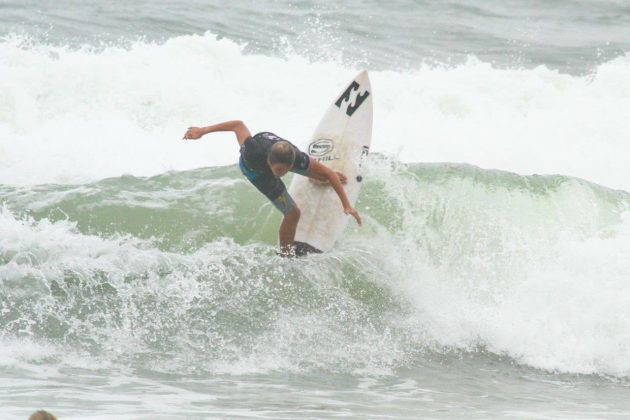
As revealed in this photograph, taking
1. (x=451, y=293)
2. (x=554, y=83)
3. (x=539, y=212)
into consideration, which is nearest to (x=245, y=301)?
(x=451, y=293)

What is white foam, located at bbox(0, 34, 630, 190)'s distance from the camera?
12055mm

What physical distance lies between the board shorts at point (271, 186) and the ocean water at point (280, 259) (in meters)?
0.58

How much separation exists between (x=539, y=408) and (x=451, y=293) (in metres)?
2.09

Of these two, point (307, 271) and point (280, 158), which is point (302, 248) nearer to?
point (307, 271)

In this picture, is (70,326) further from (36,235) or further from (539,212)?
(539,212)

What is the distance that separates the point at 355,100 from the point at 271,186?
1.53 m

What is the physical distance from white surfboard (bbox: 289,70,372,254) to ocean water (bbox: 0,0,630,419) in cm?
26

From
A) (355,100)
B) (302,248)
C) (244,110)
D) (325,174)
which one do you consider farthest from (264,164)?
(244,110)

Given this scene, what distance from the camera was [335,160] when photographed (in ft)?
28.7

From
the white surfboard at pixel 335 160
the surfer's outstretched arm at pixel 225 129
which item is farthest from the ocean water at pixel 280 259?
the surfer's outstretched arm at pixel 225 129

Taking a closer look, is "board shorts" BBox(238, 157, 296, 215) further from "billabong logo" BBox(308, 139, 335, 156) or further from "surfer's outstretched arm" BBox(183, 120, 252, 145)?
"billabong logo" BBox(308, 139, 335, 156)

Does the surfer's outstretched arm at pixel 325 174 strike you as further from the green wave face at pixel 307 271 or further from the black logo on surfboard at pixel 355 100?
the black logo on surfboard at pixel 355 100

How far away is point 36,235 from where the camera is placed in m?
8.15

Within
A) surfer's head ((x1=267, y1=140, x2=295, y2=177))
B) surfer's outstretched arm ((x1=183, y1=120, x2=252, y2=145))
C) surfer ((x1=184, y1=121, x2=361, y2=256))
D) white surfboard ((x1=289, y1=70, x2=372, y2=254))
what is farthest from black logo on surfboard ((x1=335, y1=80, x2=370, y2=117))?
surfer's head ((x1=267, y1=140, x2=295, y2=177))
